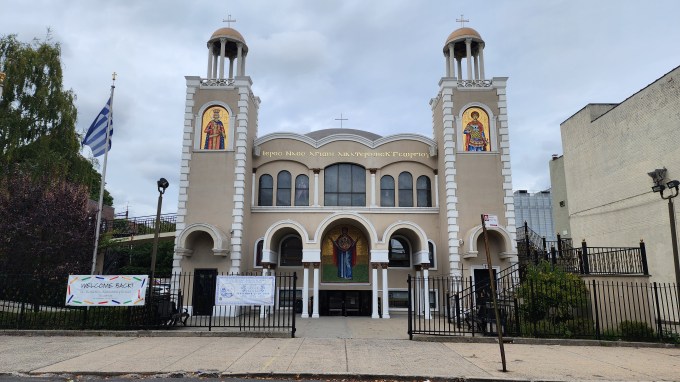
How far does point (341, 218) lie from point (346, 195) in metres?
2.32

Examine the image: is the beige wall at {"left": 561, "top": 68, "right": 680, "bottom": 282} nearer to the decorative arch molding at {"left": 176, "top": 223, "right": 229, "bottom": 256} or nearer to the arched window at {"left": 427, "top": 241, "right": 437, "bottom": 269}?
the arched window at {"left": 427, "top": 241, "right": 437, "bottom": 269}

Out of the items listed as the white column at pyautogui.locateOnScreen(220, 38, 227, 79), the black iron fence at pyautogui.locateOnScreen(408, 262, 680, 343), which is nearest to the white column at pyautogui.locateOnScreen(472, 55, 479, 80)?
the black iron fence at pyautogui.locateOnScreen(408, 262, 680, 343)

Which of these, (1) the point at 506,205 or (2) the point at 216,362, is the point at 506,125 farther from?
(2) the point at 216,362

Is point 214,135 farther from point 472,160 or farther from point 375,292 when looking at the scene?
point 472,160

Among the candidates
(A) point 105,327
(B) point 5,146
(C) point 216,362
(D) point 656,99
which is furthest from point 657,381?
(B) point 5,146

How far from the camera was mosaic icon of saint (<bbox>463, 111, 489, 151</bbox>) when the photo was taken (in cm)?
2212

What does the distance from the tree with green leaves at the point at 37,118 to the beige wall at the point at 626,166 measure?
27.4 metres

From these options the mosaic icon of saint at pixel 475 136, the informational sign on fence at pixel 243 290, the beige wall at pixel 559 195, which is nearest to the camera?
the informational sign on fence at pixel 243 290

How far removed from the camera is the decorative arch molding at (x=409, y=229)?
68.0ft

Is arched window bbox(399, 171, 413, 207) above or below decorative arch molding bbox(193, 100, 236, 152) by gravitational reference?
below

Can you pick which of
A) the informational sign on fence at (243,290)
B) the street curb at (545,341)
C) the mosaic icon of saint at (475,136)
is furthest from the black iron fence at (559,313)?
the mosaic icon of saint at (475,136)

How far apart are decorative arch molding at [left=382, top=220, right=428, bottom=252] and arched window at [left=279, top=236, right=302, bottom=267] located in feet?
15.2

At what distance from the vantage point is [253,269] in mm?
22016

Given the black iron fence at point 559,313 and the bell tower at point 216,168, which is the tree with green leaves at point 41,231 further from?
the black iron fence at point 559,313
